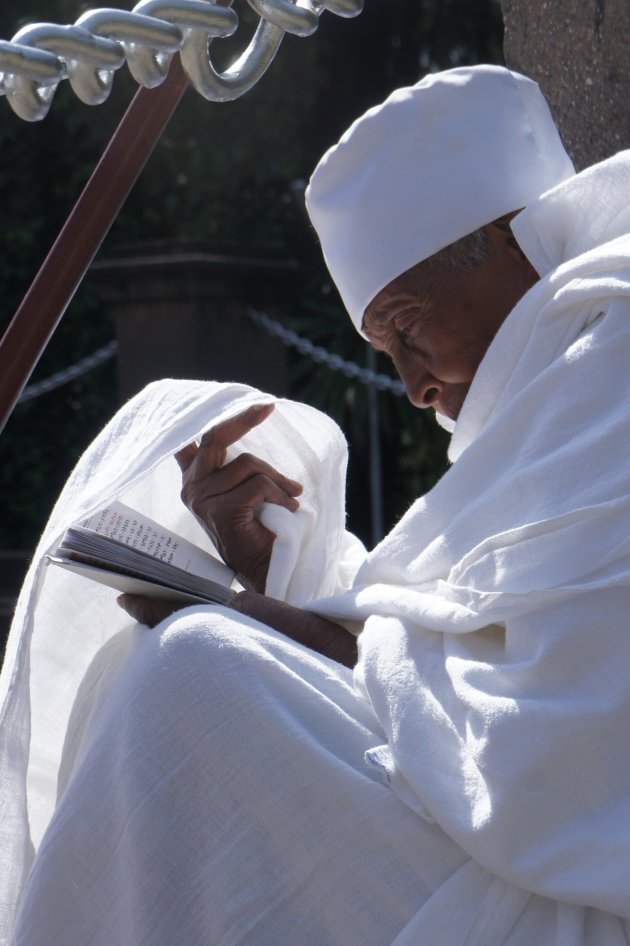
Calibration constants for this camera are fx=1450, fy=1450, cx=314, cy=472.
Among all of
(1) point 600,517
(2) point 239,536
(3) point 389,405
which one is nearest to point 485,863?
(1) point 600,517

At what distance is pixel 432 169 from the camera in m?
2.64

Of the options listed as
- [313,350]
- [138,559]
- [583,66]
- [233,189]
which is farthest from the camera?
[233,189]

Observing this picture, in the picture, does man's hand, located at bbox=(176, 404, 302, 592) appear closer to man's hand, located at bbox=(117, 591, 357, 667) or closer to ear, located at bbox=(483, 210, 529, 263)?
man's hand, located at bbox=(117, 591, 357, 667)

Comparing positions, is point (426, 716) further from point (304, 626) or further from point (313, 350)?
point (313, 350)

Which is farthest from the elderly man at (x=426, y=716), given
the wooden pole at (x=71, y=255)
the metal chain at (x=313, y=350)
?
the metal chain at (x=313, y=350)

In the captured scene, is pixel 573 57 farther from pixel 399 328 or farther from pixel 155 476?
pixel 155 476

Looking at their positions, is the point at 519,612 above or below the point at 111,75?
below

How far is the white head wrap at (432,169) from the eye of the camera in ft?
8.46

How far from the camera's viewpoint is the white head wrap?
258 centimetres

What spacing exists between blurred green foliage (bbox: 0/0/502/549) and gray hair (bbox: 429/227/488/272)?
507 cm

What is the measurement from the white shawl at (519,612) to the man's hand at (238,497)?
4.6 inches

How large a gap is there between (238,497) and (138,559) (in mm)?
381

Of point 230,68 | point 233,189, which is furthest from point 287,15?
point 233,189

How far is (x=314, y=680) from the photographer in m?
2.02
